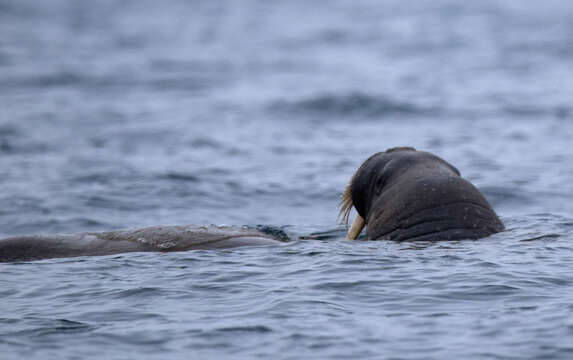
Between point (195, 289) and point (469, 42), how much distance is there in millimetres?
25246

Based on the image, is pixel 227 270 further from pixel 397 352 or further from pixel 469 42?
pixel 469 42

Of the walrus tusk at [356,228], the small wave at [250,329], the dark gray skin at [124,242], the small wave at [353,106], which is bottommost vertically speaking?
the small wave at [250,329]

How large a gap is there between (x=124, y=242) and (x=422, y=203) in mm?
2763

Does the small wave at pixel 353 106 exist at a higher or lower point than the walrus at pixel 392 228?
higher

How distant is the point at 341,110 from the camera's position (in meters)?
21.4

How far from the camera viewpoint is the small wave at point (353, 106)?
68.8 feet

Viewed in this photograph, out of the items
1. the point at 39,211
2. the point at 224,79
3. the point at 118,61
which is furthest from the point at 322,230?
the point at 118,61

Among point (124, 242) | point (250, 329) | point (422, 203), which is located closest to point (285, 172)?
point (422, 203)

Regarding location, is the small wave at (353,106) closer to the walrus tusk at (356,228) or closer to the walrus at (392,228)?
the walrus tusk at (356,228)

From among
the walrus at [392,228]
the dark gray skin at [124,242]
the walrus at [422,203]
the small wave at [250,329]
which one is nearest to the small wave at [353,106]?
the walrus at [422,203]

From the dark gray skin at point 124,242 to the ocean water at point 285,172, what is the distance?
20 cm

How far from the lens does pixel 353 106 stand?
70.7ft

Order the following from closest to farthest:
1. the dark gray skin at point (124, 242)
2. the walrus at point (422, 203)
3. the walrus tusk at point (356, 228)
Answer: the dark gray skin at point (124, 242)
the walrus at point (422, 203)
the walrus tusk at point (356, 228)

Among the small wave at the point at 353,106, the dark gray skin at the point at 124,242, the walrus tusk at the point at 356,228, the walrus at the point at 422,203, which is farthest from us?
the small wave at the point at 353,106
